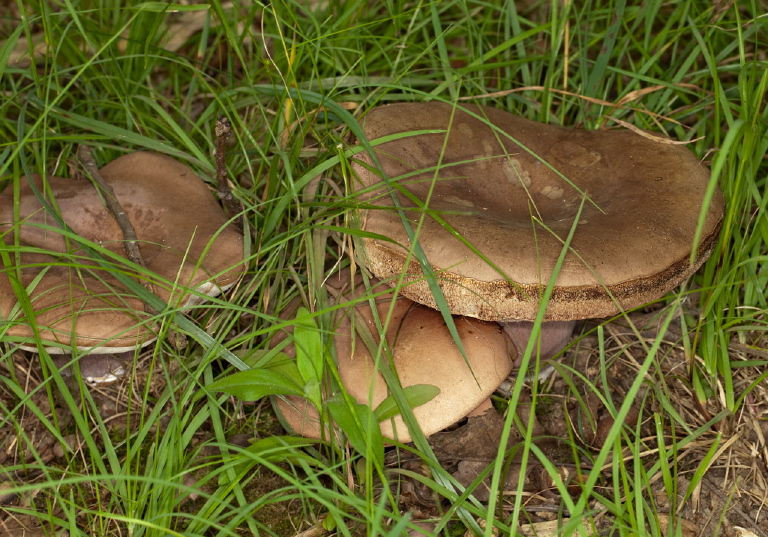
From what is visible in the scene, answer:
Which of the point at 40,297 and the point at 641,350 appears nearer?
the point at 40,297

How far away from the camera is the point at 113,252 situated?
7.07ft

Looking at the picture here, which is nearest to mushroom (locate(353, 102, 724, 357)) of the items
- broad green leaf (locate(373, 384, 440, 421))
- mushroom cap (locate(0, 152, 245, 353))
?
broad green leaf (locate(373, 384, 440, 421))

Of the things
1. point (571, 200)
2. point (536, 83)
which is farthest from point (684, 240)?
point (536, 83)

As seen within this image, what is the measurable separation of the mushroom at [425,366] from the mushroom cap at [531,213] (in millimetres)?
215

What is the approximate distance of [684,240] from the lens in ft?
6.73

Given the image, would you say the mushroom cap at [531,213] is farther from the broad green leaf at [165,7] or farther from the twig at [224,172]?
the broad green leaf at [165,7]

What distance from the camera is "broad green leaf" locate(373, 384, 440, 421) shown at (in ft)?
Answer: 6.75

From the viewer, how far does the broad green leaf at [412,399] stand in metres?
2.06

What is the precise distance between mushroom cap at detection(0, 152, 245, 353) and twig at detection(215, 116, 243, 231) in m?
0.06

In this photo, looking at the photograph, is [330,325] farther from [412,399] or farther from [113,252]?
[113,252]

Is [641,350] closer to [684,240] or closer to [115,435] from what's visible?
[684,240]

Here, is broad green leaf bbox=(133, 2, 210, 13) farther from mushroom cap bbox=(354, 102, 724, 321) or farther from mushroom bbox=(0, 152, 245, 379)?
mushroom cap bbox=(354, 102, 724, 321)

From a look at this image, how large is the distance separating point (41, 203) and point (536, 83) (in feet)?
7.15

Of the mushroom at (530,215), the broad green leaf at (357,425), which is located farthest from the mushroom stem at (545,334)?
the broad green leaf at (357,425)
